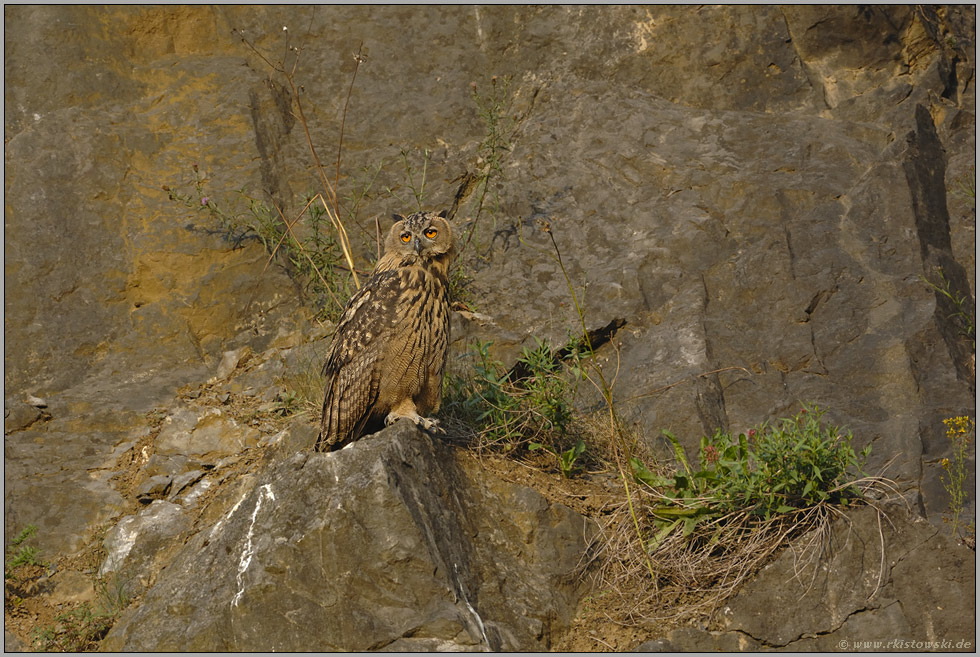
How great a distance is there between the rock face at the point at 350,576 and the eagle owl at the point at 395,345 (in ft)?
1.13

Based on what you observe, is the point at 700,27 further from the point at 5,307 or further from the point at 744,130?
the point at 5,307

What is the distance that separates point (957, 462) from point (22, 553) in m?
5.26

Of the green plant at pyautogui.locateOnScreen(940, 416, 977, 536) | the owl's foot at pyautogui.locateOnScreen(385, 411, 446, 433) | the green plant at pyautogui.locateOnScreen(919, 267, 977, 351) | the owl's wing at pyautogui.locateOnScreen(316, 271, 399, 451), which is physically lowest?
the green plant at pyautogui.locateOnScreen(940, 416, 977, 536)

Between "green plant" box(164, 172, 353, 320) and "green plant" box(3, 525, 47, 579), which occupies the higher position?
"green plant" box(164, 172, 353, 320)

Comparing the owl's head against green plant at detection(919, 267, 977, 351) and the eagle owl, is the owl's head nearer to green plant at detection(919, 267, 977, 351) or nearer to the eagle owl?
the eagle owl

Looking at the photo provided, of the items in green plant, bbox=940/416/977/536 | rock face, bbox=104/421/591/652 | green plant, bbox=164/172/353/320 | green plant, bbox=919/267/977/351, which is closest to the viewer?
rock face, bbox=104/421/591/652

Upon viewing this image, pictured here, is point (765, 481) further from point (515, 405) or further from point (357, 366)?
point (357, 366)

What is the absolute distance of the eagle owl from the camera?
488cm

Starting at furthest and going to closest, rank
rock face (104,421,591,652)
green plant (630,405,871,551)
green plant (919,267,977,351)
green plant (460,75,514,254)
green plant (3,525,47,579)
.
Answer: green plant (460,75,514,254)
green plant (919,267,977,351)
green plant (3,525,47,579)
green plant (630,405,871,551)
rock face (104,421,591,652)

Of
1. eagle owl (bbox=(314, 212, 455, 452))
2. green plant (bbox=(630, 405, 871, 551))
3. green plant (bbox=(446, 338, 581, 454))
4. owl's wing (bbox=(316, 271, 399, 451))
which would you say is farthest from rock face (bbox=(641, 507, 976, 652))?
owl's wing (bbox=(316, 271, 399, 451))

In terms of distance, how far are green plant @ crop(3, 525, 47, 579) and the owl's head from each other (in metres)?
2.55

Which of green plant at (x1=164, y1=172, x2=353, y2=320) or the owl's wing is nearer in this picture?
the owl's wing

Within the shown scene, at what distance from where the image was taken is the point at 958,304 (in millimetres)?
6145

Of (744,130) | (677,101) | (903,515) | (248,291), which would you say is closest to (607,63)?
(677,101)
